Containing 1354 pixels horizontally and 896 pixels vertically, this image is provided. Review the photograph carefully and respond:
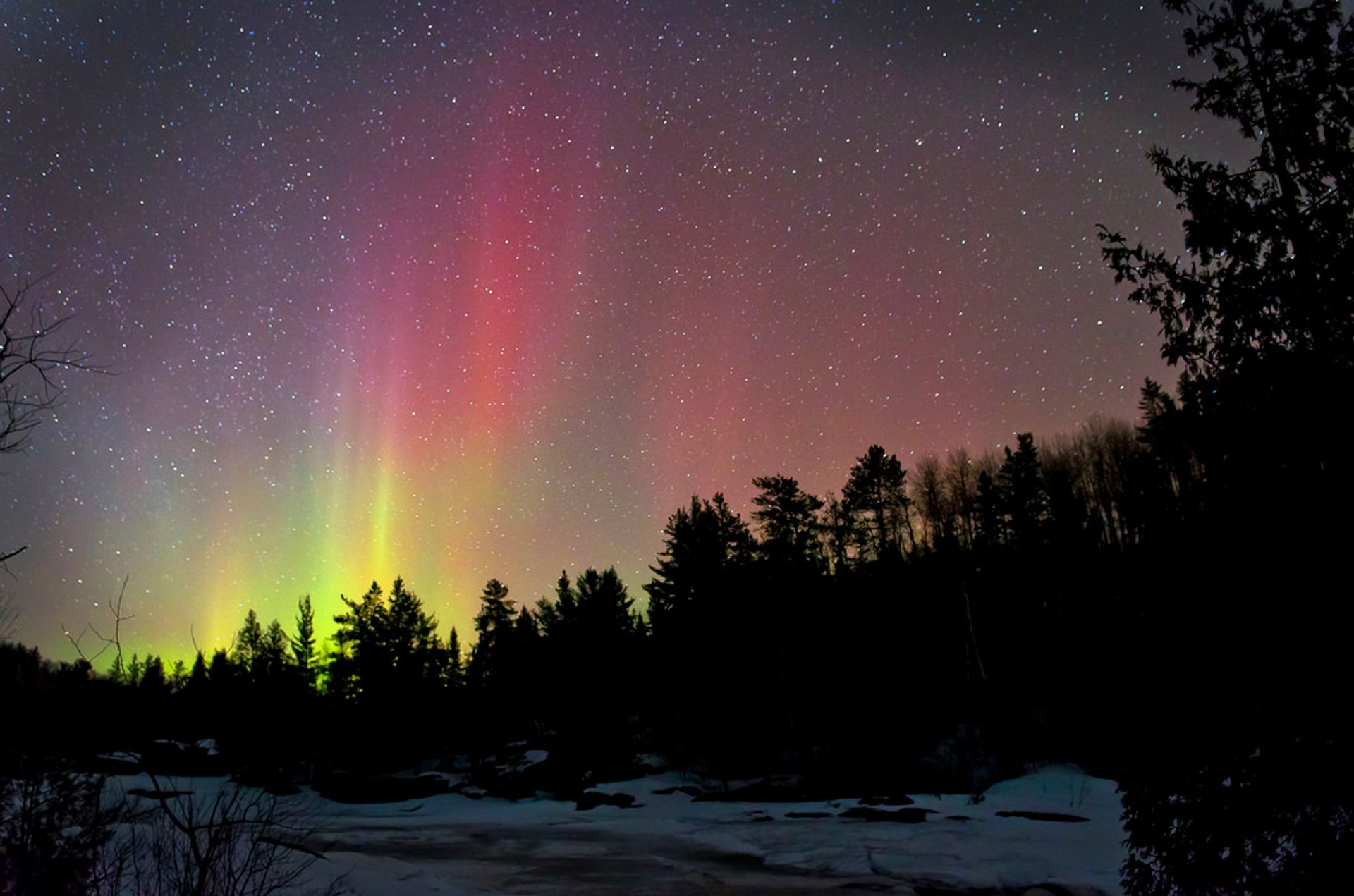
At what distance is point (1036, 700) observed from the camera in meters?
39.3

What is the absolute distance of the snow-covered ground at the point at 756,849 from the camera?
57.9 ft

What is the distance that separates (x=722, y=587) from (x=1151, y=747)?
43863 mm

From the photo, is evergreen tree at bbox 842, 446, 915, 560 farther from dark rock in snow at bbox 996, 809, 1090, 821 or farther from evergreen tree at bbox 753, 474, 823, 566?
dark rock in snow at bbox 996, 809, 1090, 821

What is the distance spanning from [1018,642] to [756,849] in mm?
25917

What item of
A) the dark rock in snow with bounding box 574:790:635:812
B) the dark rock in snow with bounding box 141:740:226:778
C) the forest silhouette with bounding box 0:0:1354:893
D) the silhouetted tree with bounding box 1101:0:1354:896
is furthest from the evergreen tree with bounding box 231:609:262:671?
the silhouetted tree with bounding box 1101:0:1354:896

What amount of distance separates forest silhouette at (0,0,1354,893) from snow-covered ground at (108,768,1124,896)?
11.5ft

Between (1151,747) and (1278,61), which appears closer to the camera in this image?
(1151,747)

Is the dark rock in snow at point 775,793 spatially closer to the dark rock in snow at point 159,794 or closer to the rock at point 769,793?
the rock at point 769,793

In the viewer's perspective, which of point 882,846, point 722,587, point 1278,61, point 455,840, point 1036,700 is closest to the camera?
point 1278,61

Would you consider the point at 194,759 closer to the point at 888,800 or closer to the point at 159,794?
the point at 888,800

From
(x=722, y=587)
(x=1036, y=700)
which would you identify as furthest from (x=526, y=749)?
(x=1036, y=700)

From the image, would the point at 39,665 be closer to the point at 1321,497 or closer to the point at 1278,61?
the point at 1321,497

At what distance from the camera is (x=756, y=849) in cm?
2372

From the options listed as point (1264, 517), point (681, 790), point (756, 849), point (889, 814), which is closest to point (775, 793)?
point (681, 790)
